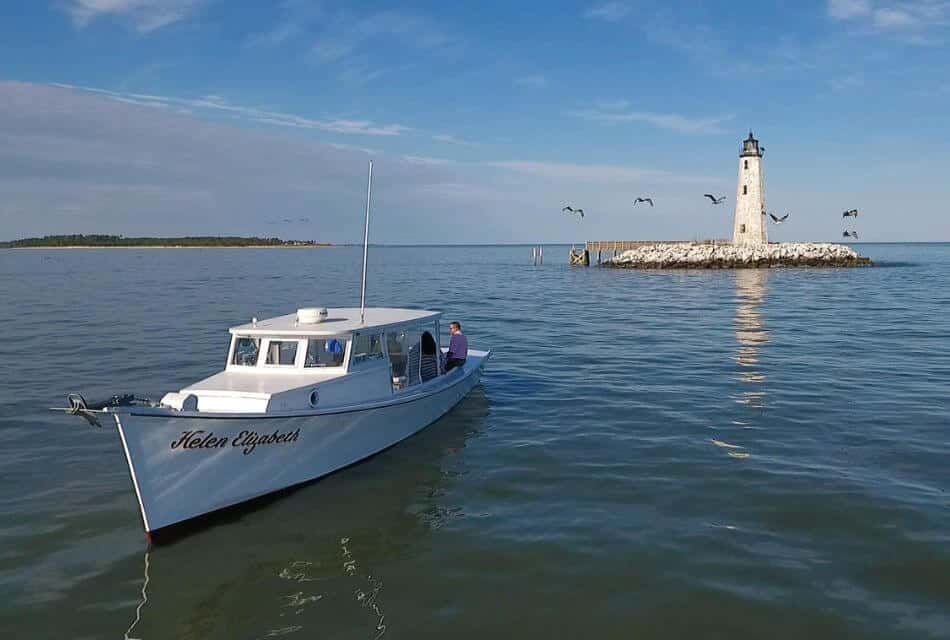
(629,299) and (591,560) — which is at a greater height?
(629,299)

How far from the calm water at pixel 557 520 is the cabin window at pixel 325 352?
2041mm

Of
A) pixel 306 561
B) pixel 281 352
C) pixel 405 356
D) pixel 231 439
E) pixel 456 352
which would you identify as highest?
pixel 281 352

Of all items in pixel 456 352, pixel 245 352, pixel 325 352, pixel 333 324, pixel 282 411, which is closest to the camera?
pixel 282 411

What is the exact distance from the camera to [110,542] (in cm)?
1000

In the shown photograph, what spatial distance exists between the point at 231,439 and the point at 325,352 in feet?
9.61

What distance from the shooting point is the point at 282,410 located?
11.1m

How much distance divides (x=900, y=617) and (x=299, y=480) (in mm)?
8677

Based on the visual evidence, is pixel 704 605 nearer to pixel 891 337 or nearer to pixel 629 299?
pixel 891 337

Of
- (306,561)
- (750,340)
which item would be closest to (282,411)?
(306,561)

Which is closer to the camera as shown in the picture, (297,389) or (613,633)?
(613,633)

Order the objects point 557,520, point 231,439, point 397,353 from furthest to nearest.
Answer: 1. point 397,353
2. point 557,520
3. point 231,439

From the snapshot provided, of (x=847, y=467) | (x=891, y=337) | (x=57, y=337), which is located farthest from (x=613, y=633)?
(x=57, y=337)

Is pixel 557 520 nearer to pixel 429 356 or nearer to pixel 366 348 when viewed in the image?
pixel 366 348

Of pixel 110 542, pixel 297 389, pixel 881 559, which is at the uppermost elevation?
pixel 297 389
